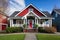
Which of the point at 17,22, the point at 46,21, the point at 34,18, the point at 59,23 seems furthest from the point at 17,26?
the point at 59,23

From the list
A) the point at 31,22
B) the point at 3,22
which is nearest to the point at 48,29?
the point at 31,22

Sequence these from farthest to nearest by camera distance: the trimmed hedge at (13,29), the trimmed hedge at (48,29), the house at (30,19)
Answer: the house at (30,19)
the trimmed hedge at (13,29)
the trimmed hedge at (48,29)

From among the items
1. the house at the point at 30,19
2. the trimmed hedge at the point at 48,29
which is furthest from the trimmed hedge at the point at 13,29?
the trimmed hedge at the point at 48,29

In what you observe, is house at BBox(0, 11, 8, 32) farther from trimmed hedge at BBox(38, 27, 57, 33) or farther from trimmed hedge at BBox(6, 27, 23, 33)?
trimmed hedge at BBox(38, 27, 57, 33)

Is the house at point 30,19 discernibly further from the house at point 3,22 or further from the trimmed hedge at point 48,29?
the house at point 3,22

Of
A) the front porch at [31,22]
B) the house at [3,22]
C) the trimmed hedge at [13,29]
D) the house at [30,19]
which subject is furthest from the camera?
the house at [3,22]

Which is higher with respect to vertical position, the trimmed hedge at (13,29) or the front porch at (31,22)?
the front porch at (31,22)

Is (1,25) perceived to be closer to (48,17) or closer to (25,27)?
(25,27)

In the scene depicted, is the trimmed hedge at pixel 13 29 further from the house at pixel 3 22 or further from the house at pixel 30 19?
the house at pixel 3 22

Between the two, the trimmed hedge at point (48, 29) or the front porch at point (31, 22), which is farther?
the front porch at point (31, 22)

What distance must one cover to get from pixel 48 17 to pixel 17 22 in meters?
6.90

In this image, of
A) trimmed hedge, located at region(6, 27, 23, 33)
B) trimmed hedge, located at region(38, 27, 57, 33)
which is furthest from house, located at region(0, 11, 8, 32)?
trimmed hedge, located at region(38, 27, 57, 33)

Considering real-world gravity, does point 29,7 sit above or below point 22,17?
above

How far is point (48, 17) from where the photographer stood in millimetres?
35344
